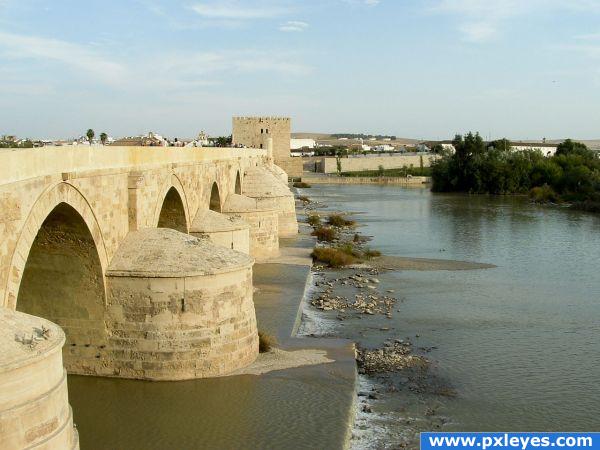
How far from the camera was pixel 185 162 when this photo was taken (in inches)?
478

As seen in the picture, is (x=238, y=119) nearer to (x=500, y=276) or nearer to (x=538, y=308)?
(x=500, y=276)

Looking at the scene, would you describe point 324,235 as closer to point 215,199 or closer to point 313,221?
point 313,221

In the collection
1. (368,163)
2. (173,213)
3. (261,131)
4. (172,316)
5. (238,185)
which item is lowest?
(172,316)

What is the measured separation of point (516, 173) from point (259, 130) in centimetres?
1423

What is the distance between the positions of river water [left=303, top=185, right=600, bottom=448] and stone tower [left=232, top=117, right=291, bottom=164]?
59.4 feet

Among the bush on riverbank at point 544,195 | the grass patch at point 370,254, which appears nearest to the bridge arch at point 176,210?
the grass patch at point 370,254

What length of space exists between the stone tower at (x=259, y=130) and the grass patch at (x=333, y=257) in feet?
75.9

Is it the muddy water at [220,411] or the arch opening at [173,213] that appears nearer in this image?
the muddy water at [220,411]

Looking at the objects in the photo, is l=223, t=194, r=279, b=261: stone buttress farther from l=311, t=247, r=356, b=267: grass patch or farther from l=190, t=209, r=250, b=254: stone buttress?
l=190, t=209, r=250, b=254: stone buttress

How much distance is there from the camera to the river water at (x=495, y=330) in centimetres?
758

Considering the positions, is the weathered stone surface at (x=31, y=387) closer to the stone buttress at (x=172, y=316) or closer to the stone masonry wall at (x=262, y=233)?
the stone buttress at (x=172, y=316)

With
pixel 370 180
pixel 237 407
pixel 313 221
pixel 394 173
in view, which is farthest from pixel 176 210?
pixel 394 173

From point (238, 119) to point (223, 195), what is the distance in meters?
23.2

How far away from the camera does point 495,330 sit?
10820mm
